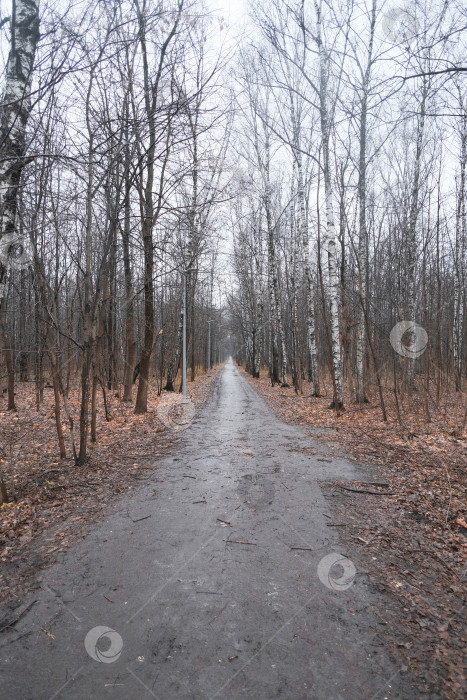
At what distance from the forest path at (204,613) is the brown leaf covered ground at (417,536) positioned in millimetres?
181

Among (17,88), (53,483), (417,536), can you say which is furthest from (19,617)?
(17,88)

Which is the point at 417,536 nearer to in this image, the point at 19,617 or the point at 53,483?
the point at 19,617

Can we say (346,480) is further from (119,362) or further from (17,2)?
(119,362)

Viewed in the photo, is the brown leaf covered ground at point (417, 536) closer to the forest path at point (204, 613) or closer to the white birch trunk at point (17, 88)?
the forest path at point (204, 613)

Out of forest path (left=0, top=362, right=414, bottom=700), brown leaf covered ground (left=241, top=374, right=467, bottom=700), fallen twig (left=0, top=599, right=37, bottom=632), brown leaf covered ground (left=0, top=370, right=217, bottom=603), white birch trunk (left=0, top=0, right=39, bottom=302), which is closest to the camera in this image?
forest path (left=0, top=362, right=414, bottom=700)

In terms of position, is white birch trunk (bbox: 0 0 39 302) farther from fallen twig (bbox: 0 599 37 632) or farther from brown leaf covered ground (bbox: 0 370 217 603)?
fallen twig (bbox: 0 599 37 632)

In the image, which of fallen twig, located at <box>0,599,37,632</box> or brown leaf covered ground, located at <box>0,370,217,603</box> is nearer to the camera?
fallen twig, located at <box>0,599,37,632</box>

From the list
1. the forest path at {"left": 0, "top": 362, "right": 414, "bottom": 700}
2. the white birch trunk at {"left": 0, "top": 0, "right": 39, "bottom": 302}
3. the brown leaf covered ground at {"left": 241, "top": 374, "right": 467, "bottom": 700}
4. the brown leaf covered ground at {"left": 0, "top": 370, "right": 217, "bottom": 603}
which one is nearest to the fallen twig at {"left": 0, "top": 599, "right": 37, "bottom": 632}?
the forest path at {"left": 0, "top": 362, "right": 414, "bottom": 700}

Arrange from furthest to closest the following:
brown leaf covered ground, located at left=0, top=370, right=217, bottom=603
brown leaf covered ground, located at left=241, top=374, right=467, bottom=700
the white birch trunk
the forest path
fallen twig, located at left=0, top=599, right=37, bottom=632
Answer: the white birch trunk → brown leaf covered ground, located at left=0, top=370, right=217, bottom=603 → fallen twig, located at left=0, top=599, right=37, bottom=632 → brown leaf covered ground, located at left=241, top=374, right=467, bottom=700 → the forest path

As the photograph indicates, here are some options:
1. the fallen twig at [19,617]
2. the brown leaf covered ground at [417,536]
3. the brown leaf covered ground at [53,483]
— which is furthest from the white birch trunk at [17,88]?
the brown leaf covered ground at [417,536]

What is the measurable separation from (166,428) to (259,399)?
24.4ft

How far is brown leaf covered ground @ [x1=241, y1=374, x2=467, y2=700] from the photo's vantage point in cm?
256

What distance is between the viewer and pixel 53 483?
5852 millimetres

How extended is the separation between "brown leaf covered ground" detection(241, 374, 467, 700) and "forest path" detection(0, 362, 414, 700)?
0.59 feet
